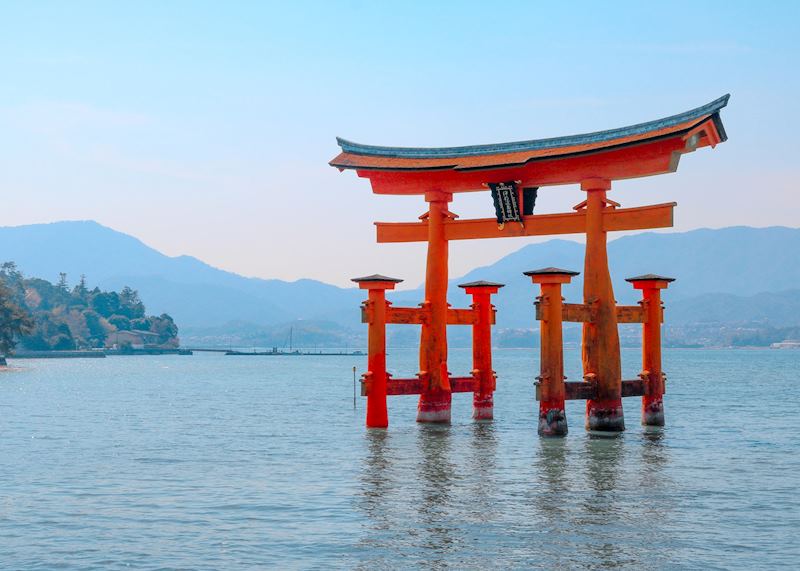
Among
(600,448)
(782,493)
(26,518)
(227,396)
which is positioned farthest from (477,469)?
(227,396)

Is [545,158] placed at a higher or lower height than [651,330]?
higher

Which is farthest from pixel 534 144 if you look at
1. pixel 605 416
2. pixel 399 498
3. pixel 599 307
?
pixel 399 498

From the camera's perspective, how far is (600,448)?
27938 millimetres

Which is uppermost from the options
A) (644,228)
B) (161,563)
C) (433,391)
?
(644,228)

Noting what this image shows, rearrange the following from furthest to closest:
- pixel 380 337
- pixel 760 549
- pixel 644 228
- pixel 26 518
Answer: pixel 380 337 < pixel 644 228 < pixel 26 518 < pixel 760 549

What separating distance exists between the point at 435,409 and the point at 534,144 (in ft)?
29.2

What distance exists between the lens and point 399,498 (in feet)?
68.7

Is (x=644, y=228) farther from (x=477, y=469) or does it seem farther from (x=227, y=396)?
(x=227, y=396)

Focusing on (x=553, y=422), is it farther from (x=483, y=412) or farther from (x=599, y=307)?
(x=483, y=412)

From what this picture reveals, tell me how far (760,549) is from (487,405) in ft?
63.1

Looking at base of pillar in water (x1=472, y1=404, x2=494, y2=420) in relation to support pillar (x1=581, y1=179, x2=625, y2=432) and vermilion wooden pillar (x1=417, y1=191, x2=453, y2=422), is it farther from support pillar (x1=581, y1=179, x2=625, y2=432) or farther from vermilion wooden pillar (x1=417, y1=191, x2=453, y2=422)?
support pillar (x1=581, y1=179, x2=625, y2=432)

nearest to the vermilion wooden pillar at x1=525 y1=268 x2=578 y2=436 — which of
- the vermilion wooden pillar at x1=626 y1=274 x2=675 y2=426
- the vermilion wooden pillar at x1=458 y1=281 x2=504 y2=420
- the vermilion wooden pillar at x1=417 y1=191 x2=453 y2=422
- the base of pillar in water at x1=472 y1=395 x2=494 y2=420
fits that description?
the vermilion wooden pillar at x1=626 y1=274 x2=675 y2=426

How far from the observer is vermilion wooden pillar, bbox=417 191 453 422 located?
104 feet

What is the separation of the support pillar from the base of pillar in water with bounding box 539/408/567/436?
1399 millimetres
